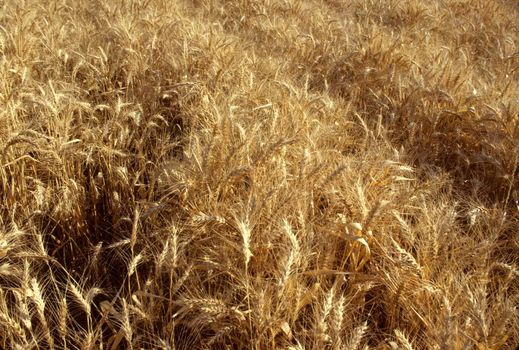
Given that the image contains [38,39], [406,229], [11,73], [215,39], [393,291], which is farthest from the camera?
[215,39]

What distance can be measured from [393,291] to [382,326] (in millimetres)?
150

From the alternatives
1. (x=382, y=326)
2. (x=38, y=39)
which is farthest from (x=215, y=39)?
(x=382, y=326)

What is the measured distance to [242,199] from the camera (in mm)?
1616

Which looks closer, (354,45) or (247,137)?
(247,137)

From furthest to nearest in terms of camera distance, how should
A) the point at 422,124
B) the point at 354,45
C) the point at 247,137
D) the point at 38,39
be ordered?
the point at 354,45
the point at 38,39
the point at 422,124
the point at 247,137

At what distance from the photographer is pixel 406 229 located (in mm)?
1422

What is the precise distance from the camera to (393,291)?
1312mm

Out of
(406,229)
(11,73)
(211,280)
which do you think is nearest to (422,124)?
(406,229)

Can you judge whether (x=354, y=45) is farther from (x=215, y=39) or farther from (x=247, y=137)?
(x=247, y=137)

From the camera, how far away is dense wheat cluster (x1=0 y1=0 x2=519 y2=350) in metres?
1.21

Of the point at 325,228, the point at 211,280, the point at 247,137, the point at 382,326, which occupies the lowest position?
the point at 382,326

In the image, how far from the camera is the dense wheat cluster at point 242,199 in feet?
3.96

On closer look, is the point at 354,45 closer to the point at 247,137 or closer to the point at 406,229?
the point at 247,137

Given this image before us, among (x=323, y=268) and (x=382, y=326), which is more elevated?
(x=323, y=268)
